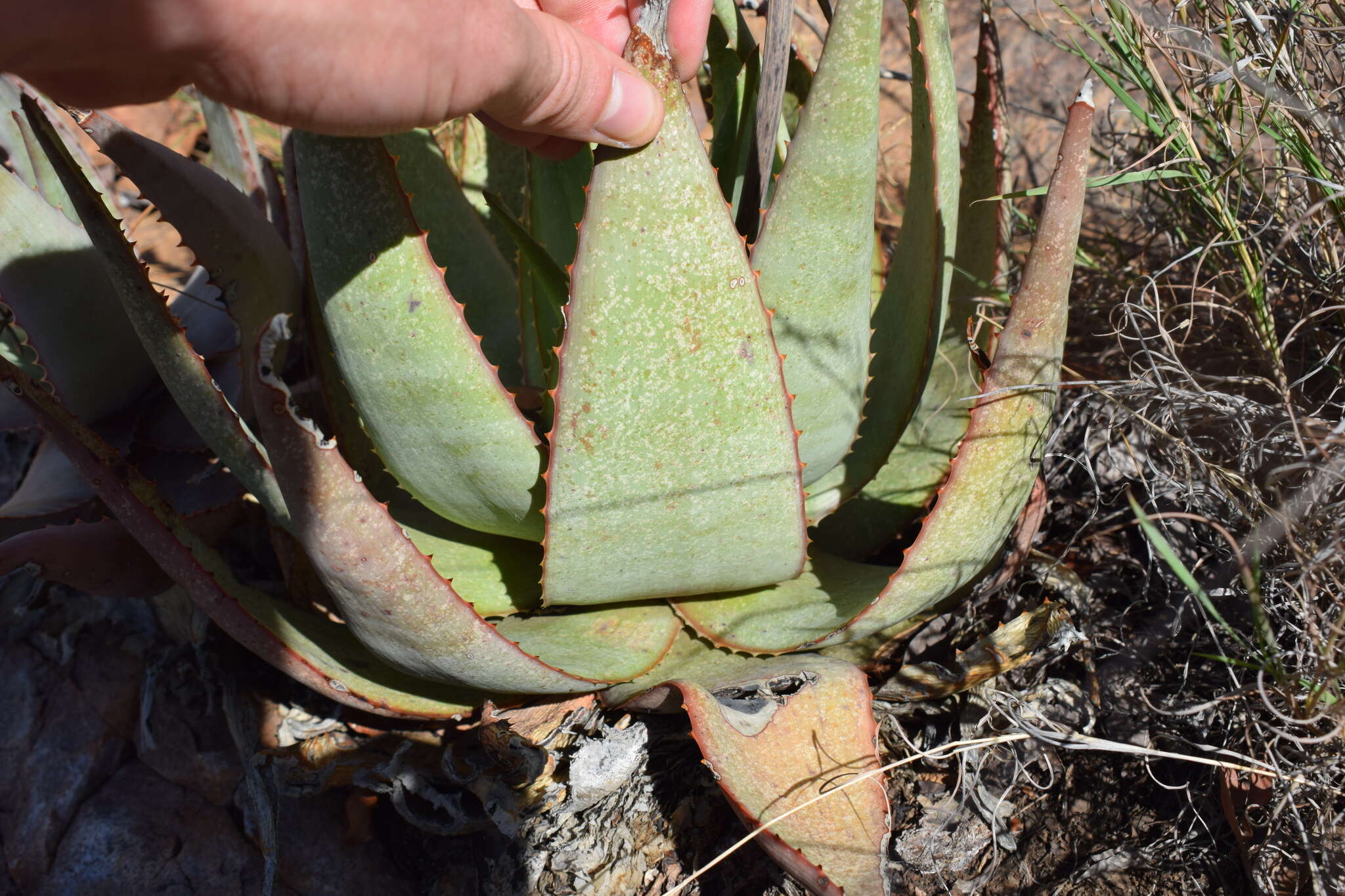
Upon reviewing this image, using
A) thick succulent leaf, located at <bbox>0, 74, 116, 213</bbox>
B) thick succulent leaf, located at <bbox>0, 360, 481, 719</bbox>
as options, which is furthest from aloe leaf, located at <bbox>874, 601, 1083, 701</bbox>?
thick succulent leaf, located at <bbox>0, 74, 116, 213</bbox>

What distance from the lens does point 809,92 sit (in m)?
1.11

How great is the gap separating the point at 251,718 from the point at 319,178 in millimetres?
1036

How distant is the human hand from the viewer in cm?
73

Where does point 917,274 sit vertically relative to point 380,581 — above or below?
above

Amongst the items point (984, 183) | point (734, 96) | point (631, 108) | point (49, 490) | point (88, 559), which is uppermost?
point (631, 108)

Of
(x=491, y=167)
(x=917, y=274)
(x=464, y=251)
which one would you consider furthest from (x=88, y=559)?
(x=917, y=274)

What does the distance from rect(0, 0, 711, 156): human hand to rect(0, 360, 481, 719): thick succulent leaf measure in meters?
0.54

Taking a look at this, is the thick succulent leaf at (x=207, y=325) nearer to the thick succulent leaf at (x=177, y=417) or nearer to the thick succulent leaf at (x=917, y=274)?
the thick succulent leaf at (x=177, y=417)

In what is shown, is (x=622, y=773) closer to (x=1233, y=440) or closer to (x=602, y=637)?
(x=602, y=637)

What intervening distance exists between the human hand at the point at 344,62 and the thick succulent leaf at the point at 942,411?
0.72 metres

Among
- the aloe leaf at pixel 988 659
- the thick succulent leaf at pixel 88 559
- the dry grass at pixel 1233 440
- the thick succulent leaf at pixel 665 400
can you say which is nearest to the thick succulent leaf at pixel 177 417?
the thick succulent leaf at pixel 88 559

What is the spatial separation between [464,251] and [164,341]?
0.54 metres

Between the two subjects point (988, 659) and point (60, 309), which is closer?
point (988, 659)

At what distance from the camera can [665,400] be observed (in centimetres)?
110
